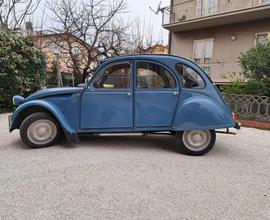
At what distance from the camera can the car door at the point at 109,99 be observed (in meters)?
4.24

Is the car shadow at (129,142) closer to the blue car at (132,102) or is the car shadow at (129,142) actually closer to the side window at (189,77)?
the blue car at (132,102)

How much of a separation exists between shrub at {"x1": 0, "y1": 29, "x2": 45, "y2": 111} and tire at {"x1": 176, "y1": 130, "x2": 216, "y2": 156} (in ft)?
22.9

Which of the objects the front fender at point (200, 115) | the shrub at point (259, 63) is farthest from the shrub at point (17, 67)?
the shrub at point (259, 63)

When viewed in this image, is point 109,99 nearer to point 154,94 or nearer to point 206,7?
point 154,94

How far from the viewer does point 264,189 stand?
2.98 metres

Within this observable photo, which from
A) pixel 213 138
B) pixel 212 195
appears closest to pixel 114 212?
pixel 212 195

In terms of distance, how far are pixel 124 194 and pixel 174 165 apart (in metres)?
1.26

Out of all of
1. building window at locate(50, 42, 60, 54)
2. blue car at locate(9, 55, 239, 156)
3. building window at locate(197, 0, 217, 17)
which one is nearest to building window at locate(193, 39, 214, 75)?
building window at locate(197, 0, 217, 17)

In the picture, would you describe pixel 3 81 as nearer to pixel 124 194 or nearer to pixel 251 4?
pixel 124 194

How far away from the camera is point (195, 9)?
14047 mm

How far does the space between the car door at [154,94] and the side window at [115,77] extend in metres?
0.20

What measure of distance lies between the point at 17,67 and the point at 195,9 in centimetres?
1115

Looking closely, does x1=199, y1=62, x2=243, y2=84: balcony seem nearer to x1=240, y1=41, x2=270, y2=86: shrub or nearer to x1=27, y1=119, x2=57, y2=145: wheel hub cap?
x1=240, y1=41, x2=270, y2=86: shrub

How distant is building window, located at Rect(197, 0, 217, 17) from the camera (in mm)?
13286
